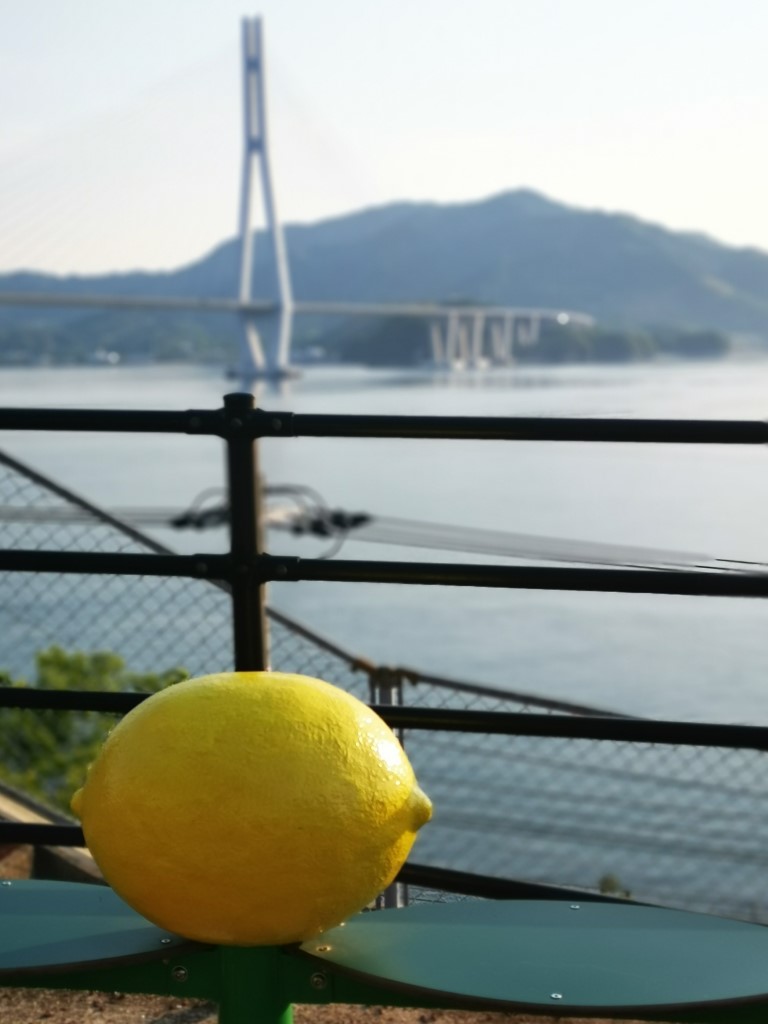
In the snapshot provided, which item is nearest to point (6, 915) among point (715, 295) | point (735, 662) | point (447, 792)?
point (447, 792)

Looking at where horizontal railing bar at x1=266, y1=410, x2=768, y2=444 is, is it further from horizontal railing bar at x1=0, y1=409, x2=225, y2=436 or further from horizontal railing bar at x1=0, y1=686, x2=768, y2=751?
horizontal railing bar at x1=0, y1=686, x2=768, y2=751

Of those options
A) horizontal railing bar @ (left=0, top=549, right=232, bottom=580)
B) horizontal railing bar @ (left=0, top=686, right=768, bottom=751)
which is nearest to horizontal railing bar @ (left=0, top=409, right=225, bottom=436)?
horizontal railing bar @ (left=0, top=549, right=232, bottom=580)

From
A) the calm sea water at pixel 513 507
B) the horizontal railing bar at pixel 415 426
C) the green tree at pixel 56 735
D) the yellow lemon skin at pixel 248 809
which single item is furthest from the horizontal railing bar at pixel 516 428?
the green tree at pixel 56 735

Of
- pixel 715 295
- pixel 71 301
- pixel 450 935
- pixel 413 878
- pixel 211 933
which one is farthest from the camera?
pixel 715 295

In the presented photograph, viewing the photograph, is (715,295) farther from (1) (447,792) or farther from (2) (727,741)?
(2) (727,741)

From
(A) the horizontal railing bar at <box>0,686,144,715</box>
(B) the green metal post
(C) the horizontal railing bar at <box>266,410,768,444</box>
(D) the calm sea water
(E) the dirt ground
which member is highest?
(C) the horizontal railing bar at <box>266,410,768,444</box>

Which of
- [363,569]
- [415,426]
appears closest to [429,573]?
[363,569]
